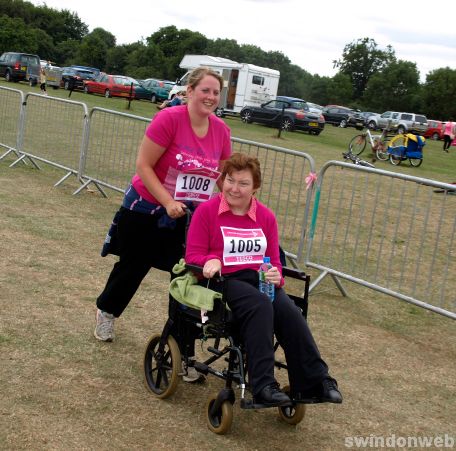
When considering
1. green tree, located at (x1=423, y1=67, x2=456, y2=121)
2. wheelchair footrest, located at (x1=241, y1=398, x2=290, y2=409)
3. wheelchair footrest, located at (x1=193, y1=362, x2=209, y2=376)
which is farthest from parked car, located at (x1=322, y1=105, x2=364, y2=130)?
wheelchair footrest, located at (x1=241, y1=398, x2=290, y2=409)

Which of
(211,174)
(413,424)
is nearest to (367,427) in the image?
(413,424)

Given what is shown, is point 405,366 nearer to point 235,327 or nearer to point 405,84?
point 235,327

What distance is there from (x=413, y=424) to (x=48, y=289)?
9.73 ft

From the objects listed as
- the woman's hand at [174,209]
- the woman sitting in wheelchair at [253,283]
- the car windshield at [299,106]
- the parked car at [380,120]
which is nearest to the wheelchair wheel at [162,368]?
the woman sitting in wheelchair at [253,283]

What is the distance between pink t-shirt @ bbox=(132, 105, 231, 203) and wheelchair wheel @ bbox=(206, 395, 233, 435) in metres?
1.34

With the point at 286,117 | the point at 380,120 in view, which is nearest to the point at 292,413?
the point at 286,117

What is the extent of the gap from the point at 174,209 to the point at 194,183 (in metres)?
0.32

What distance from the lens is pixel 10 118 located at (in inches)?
480

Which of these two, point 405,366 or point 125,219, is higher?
point 125,219

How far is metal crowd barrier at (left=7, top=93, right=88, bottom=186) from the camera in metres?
10.6

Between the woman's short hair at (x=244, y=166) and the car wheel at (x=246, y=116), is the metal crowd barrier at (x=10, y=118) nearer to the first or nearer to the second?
the woman's short hair at (x=244, y=166)

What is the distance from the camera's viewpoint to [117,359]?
446 cm

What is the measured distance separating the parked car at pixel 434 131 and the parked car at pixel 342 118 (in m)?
4.28

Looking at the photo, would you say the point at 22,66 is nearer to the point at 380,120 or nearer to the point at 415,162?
the point at 380,120
